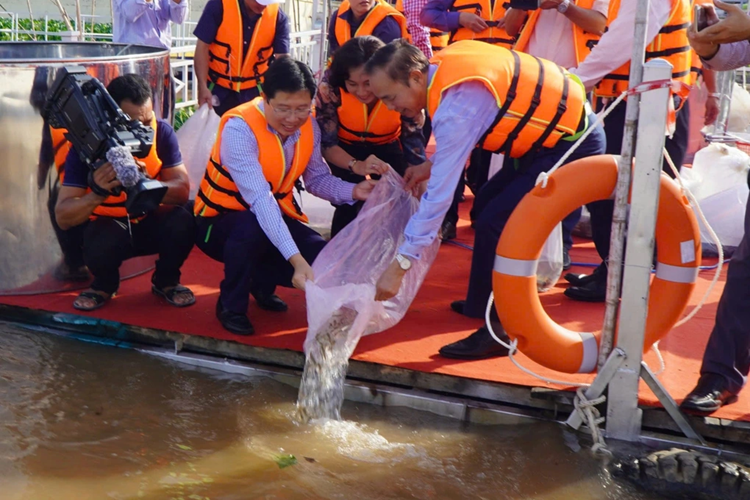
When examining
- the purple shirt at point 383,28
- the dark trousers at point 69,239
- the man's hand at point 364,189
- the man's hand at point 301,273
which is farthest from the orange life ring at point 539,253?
the purple shirt at point 383,28

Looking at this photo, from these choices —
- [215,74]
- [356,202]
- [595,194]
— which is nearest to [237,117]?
[356,202]

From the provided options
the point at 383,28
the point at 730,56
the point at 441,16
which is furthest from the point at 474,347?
the point at 441,16

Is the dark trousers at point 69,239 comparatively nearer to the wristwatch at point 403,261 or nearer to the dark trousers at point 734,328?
the wristwatch at point 403,261

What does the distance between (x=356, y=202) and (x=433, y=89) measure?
1.04 meters

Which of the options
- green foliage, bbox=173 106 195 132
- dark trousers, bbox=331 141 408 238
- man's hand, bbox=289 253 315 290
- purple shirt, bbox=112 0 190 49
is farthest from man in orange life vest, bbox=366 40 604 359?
green foliage, bbox=173 106 195 132

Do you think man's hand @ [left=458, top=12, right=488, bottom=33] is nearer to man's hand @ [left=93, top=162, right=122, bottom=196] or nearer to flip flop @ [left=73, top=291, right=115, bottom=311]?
man's hand @ [left=93, top=162, right=122, bottom=196]

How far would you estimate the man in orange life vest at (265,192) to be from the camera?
10.6ft

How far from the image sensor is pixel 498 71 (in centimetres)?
288

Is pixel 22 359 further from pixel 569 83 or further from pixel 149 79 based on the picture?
pixel 569 83

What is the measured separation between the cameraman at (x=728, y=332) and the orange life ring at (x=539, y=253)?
0.16 m

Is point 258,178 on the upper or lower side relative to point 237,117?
lower

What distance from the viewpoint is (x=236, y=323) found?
340cm

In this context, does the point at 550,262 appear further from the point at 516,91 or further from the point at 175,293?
the point at 175,293

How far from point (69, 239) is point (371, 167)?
4.73 feet
